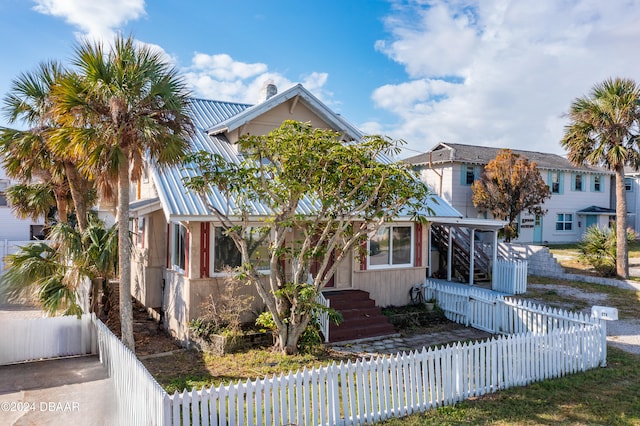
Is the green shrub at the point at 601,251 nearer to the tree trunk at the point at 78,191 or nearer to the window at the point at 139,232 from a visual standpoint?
the window at the point at 139,232

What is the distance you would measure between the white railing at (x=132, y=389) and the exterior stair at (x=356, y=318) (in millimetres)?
5367

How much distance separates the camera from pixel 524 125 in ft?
82.5

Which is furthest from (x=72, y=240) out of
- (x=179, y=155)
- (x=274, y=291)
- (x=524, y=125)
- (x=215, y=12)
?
(x=524, y=125)

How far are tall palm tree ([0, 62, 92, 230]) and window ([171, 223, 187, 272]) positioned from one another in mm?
2888

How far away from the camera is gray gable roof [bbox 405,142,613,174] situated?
3016 cm

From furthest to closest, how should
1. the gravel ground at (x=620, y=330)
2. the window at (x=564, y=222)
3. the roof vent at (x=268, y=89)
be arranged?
the window at (x=564, y=222) → the roof vent at (x=268, y=89) → the gravel ground at (x=620, y=330)

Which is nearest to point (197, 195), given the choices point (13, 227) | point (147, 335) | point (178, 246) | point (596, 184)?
point (178, 246)

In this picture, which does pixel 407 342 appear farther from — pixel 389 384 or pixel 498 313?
pixel 389 384

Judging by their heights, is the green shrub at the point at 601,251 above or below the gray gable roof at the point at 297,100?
below

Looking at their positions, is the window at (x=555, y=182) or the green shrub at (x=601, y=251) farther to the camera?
the window at (x=555, y=182)

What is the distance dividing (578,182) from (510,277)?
75.4ft

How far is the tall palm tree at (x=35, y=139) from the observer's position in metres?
11.9

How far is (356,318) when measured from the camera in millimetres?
12383

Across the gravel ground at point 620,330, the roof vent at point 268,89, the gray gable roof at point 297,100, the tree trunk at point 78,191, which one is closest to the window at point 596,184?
the gravel ground at point 620,330
